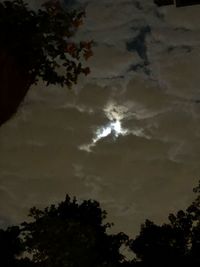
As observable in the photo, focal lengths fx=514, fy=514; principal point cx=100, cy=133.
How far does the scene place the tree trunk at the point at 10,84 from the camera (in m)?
4.25

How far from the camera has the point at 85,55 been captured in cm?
528

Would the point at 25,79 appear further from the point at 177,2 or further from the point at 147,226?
the point at 147,226

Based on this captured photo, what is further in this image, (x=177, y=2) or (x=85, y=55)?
(x=177, y=2)

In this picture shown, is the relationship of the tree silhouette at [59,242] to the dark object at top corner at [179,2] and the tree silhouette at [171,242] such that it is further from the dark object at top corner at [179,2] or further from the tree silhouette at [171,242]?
the dark object at top corner at [179,2]

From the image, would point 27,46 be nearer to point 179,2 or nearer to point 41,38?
point 41,38

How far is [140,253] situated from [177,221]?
111 inches

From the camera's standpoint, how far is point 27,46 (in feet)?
14.7

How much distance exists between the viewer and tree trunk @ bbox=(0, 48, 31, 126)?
167 inches

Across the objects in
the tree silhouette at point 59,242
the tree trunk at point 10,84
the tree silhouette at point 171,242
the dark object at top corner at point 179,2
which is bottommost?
the tree trunk at point 10,84

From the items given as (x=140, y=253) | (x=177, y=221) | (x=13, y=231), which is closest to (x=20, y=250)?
(x=13, y=231)

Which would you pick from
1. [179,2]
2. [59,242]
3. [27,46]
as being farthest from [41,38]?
[59,242]

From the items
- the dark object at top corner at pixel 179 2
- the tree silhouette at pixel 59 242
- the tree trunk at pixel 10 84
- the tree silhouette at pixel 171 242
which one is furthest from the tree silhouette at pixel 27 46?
the tree silhouette at pixel 171 242

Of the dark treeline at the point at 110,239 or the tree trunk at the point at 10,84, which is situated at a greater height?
the dark treeline at the point at 110,239

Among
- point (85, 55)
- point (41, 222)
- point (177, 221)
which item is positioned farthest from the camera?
point (177, 221)
